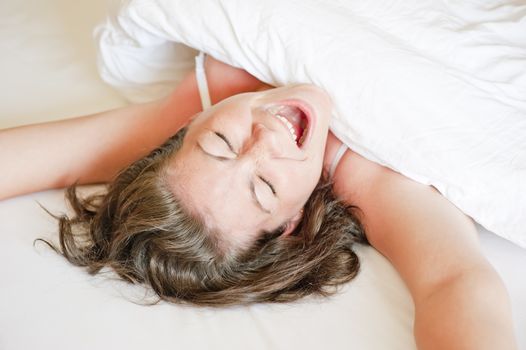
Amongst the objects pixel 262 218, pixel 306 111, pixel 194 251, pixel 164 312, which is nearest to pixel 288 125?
pixel 306 111

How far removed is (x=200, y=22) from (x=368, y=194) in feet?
1.58

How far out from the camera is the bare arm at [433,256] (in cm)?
83

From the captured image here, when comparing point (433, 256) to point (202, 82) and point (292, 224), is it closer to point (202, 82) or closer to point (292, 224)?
point (292, 224)

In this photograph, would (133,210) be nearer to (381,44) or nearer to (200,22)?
(200,22)

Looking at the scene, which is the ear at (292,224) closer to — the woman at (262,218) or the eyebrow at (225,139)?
the woman at (262,218)

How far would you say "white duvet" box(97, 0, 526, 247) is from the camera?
1028 millimetres

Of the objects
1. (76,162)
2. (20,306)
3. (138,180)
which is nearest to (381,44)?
(138,180)

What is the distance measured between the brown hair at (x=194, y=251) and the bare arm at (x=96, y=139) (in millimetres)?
152

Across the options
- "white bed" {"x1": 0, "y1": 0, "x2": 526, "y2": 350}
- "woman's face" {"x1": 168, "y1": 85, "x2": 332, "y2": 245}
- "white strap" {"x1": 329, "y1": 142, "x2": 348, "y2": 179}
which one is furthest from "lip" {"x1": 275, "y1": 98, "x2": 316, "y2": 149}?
"white bed" {"x1": 0, "y1": 0, "x2": 526, "y2": 350}

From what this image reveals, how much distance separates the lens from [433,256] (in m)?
0.94

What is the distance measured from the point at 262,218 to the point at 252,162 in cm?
10

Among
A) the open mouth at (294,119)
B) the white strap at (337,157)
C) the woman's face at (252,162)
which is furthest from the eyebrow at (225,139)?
the white strap at (337,157)

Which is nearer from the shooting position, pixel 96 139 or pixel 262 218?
pixel 262 218

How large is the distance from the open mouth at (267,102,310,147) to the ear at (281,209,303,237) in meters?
0.13
